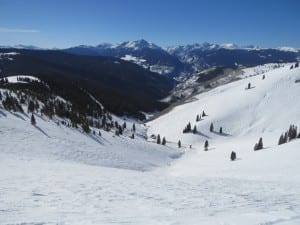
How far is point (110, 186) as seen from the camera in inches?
915

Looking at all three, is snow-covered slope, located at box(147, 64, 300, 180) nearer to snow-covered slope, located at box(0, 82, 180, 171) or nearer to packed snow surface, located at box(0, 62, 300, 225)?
snow-covered slope, located at box(0, 82, 180, 171)

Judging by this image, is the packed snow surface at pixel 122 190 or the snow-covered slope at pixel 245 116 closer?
the packed snow surface at pixel 122 190

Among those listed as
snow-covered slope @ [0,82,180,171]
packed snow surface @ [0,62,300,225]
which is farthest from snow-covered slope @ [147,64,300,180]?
packed snow surface @ [0,62,300,225]

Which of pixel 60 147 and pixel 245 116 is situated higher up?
pixel 245 116

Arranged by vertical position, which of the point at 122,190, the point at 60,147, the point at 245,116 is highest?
the point at 245,116

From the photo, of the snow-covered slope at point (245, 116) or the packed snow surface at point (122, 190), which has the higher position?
the snow-covered slope at point (245, 116)

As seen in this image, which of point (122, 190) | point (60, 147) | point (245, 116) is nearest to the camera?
point (122, 190)

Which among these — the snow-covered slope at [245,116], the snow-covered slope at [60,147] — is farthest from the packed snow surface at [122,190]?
the snow-covered slope at [245,116]

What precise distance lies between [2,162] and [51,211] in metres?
18.3

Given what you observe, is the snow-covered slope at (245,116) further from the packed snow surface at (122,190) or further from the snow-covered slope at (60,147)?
the packed snow surface at (122,190)

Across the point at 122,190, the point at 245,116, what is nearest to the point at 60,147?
the point at 122,190

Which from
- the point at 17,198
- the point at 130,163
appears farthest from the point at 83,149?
the point at 17,198

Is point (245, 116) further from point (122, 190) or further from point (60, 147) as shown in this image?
point (122, 190)

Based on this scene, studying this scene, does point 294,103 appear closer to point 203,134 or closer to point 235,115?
point 235,115
